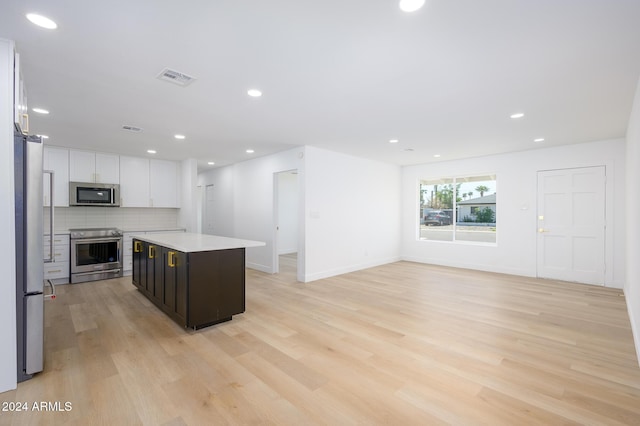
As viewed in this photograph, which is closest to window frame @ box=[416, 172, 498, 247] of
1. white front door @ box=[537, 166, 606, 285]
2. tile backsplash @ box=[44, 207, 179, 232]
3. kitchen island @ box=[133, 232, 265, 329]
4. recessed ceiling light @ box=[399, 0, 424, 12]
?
white front door @ box=[537, 166, 606, 285]

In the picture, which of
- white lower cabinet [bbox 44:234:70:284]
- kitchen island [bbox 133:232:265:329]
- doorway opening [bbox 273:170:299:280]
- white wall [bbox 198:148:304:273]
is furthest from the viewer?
doorway opening [bbox 273:170:299:280]

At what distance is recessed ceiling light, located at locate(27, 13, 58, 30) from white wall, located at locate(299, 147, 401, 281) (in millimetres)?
3817

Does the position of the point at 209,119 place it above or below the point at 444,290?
above

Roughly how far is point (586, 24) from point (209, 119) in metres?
3.83

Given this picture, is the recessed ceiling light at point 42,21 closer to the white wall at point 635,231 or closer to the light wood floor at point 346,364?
the light wood floor at point 346,364

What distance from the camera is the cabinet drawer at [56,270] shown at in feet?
16.9

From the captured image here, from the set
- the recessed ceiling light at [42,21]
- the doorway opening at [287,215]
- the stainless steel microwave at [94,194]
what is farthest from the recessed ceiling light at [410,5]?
the doorway opening at [287,215]

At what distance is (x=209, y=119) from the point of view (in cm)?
390

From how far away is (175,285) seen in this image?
3381 millimetres

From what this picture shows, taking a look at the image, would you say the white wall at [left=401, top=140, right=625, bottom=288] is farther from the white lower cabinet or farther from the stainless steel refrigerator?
the white lower cabinet

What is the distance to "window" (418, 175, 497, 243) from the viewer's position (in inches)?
257

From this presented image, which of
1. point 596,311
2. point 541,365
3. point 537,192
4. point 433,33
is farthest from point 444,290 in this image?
point 433,33

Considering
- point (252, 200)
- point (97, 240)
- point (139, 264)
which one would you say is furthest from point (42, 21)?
point (252, 200)

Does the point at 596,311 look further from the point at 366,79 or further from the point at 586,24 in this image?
the point at 366,79
